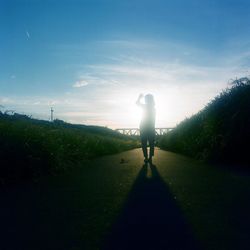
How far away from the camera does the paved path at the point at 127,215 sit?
10.2 ft

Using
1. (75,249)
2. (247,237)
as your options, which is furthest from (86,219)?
(247,237)

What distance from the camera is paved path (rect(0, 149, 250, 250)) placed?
310 cm

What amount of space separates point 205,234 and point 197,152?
10.4 m

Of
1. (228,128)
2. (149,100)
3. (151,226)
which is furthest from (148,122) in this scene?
(151,226)

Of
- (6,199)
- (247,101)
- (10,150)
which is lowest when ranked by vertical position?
(6,199)

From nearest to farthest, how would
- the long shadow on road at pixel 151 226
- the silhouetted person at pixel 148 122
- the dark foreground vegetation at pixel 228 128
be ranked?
the long shadow on road at pixel 151 226 → the dark foreground vegetation at pixel 228 128 → the silhouetted person at pixel 148 122

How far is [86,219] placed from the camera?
390 cm

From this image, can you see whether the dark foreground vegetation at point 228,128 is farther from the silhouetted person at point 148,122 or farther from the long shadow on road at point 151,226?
the long shadow on road at point 151,226

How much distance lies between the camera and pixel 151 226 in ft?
11.8

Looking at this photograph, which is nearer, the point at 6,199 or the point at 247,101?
the point at 6,199

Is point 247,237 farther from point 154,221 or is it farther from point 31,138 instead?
point 31,138

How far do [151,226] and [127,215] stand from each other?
548mm

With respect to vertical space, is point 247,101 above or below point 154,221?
above

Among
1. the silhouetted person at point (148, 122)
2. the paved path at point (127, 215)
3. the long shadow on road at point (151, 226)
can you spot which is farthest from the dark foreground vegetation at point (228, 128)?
the long shadow on road at point (151, 226)
